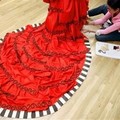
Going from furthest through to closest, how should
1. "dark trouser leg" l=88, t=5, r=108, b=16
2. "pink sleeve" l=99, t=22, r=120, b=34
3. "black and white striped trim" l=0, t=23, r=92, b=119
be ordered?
1. "dark trouser leg" l=88, t=5, r=108, b=16
2. "pink sleeve" l=99, t=22, r=120, b=34
3. "black and white striped trim" l=0, t=23, r=92, b=119

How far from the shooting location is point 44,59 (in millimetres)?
1546

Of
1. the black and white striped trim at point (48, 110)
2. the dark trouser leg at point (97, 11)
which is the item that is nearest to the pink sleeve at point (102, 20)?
the dark trouser leg at point (97, 11)

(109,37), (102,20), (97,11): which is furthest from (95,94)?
(97,11)

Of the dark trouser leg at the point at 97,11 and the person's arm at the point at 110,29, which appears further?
the dark trouser leg at the point at 97,11

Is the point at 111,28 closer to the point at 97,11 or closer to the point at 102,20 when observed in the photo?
the point at 102,20

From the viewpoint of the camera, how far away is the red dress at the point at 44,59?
4.32ft

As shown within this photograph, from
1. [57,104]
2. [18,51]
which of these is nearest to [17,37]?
[18,51]

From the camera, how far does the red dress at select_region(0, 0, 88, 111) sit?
1.32m

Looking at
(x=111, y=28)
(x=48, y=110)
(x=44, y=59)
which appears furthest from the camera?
(x=111, y=28)

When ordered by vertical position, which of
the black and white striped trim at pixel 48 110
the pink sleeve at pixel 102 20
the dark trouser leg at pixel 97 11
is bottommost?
the black and white striped trim at pixel 48 110

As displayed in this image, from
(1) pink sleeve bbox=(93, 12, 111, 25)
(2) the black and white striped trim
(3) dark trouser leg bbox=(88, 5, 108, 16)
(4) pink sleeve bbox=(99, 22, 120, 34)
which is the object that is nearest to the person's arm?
(4) pink sleeve bbox=(99, 22, 120, 34)

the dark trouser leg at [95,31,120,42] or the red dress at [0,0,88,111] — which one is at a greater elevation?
the red dress at [0,0,88,111]

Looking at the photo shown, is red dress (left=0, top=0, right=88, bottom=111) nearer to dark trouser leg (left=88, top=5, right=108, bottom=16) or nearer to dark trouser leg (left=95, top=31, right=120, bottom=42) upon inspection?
dark trouser leg (left=95, top=31, right=120, bottom=42)

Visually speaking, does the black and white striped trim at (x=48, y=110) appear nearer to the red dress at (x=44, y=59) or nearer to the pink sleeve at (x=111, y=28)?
the red dress at (x=44, y=59)
